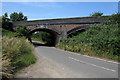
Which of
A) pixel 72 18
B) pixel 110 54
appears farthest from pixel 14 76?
pixel 72 18

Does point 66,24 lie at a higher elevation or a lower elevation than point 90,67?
higher

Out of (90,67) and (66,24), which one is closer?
(90,67)

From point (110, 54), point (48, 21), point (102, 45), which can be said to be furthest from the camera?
point (48, 21)

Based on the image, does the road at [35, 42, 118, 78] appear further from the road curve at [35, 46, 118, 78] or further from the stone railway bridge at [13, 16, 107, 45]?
the stone railway bridge at [13, 16, 107, 45]

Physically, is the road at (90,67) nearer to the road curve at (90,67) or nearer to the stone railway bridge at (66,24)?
the road curve at (90,67)

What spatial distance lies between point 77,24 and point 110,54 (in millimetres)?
23425

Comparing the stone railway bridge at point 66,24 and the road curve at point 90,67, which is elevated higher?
the stone railway bridge at point 66,24

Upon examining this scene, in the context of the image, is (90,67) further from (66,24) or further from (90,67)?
(66,24)

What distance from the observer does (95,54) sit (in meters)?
22.2

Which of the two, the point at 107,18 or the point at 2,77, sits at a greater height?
the point at 107,18

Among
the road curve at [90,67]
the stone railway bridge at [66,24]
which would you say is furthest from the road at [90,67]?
the stone railway bridge at [66,24]

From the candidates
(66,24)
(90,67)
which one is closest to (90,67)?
(90,67)

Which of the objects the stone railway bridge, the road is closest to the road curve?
the road

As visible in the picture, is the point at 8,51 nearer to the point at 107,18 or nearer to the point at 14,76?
the point at 14,76
